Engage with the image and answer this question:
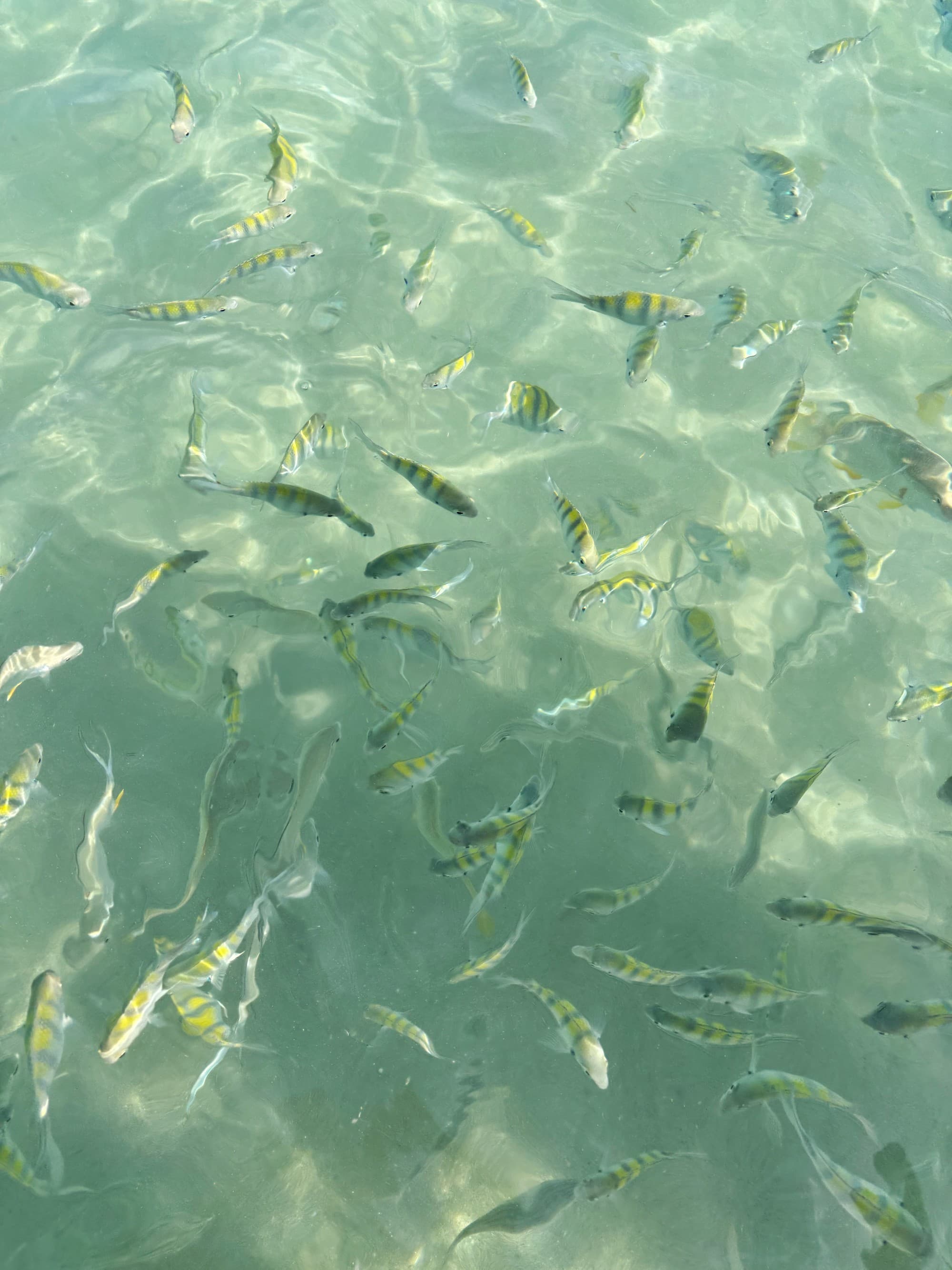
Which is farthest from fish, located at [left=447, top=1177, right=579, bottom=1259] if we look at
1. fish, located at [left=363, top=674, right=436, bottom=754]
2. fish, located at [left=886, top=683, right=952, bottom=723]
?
fish, located at [left=886, top=683, right=952, bottom=723]

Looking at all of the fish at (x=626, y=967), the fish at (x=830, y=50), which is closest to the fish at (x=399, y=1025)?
the fish at (x=626, y=967)

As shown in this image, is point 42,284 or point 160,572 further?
point 42,284

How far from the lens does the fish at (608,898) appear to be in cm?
393

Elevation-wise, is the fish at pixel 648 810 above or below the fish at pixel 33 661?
above

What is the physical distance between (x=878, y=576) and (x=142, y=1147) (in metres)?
5.53

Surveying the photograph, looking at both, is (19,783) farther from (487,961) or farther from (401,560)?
(487,961)

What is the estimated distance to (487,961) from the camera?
12.4ft

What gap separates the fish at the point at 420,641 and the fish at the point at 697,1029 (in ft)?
6.97

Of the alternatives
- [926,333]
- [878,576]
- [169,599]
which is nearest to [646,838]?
[878,576]

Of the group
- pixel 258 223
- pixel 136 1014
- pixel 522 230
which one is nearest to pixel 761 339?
pixel 522 230

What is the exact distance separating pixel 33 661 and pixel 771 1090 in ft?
14.1

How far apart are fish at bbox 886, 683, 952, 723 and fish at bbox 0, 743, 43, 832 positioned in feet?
15.4

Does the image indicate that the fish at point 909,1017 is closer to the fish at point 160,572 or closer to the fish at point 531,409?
the fish at point 531,409

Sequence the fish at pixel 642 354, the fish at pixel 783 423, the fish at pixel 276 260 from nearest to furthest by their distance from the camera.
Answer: the fish at pixel 783 423
the fish at pixel 642 354
the fish at pixel 276 260
